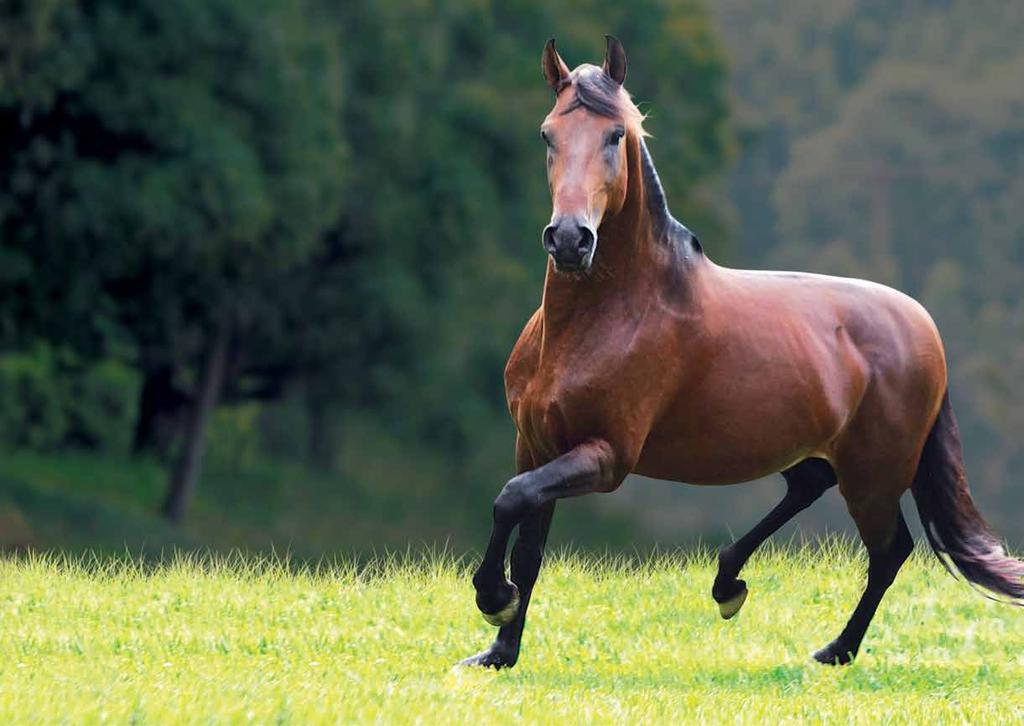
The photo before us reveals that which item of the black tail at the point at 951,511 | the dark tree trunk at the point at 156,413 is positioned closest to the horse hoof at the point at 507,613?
the black tail at the point at 951,511

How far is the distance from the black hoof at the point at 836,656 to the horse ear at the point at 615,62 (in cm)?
322

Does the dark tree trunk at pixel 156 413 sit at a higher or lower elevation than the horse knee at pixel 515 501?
lower

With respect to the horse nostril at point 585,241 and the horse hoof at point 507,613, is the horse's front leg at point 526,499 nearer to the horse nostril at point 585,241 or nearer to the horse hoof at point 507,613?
the horse hoof at point 507,613

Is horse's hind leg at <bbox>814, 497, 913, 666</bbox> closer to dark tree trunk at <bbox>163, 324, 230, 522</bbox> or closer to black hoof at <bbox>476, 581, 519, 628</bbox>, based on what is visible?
black hoof at <bbox>476, 581, 519, 628</bbox>

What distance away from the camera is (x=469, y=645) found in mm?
9711

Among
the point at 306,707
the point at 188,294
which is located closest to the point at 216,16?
the point at 188,294

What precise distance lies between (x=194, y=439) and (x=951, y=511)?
22.3 meters

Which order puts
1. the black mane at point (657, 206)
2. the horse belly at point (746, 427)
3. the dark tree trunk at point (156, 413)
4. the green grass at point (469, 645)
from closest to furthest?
the green grass at point (469, 645)
the black mane at point (657, 206)
the horse belly at point (746, 427)
the dark tree trunk at point (156, 413)

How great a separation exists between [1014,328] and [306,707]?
59.2 meters

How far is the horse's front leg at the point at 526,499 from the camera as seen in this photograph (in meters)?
7.99

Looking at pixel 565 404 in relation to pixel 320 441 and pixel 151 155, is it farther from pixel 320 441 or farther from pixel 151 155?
pixel 320 441

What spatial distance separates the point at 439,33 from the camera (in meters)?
36.0

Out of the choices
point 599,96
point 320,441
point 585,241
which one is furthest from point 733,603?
point 320,441

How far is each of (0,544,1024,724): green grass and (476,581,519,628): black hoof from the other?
0.89ft
